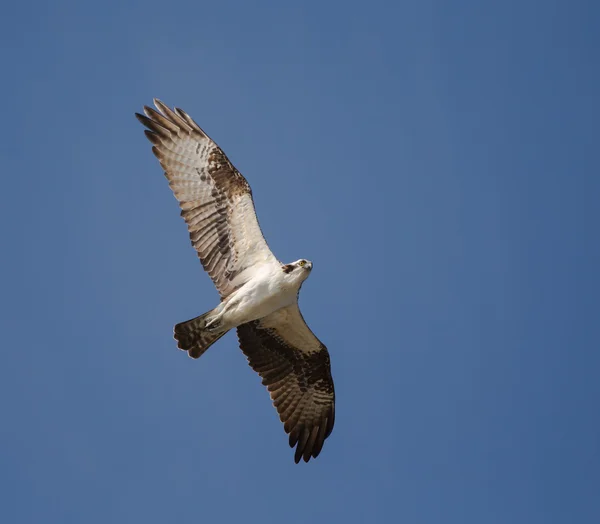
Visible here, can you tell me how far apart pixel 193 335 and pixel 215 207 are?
186 cm

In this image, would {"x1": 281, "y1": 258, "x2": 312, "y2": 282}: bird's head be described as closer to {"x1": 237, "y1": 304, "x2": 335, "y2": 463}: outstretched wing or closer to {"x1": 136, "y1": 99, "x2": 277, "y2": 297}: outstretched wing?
{"x1": 136, "y1": 99, "x2": 277, "y2": 297}: outstretched wing

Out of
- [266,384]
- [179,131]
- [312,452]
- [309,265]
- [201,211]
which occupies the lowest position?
[312,452]

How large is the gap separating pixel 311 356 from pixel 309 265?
6.06 feet

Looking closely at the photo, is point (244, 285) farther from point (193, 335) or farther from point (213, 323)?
point (193, 335)

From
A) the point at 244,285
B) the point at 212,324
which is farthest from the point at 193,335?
the point at 244,285

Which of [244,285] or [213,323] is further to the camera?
[244,285]

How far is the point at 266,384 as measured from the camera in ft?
41.4

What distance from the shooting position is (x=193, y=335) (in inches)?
460

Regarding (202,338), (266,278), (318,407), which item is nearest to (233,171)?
(266,278)

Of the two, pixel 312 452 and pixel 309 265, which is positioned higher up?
pixel 309 265

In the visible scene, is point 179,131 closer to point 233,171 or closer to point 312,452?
point 233,171

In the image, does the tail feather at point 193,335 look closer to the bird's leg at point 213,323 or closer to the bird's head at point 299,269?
the bird's leg at point 213,323

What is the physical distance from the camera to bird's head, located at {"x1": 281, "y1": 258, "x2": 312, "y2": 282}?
37.4 ft

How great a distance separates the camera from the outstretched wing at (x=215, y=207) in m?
12.0
